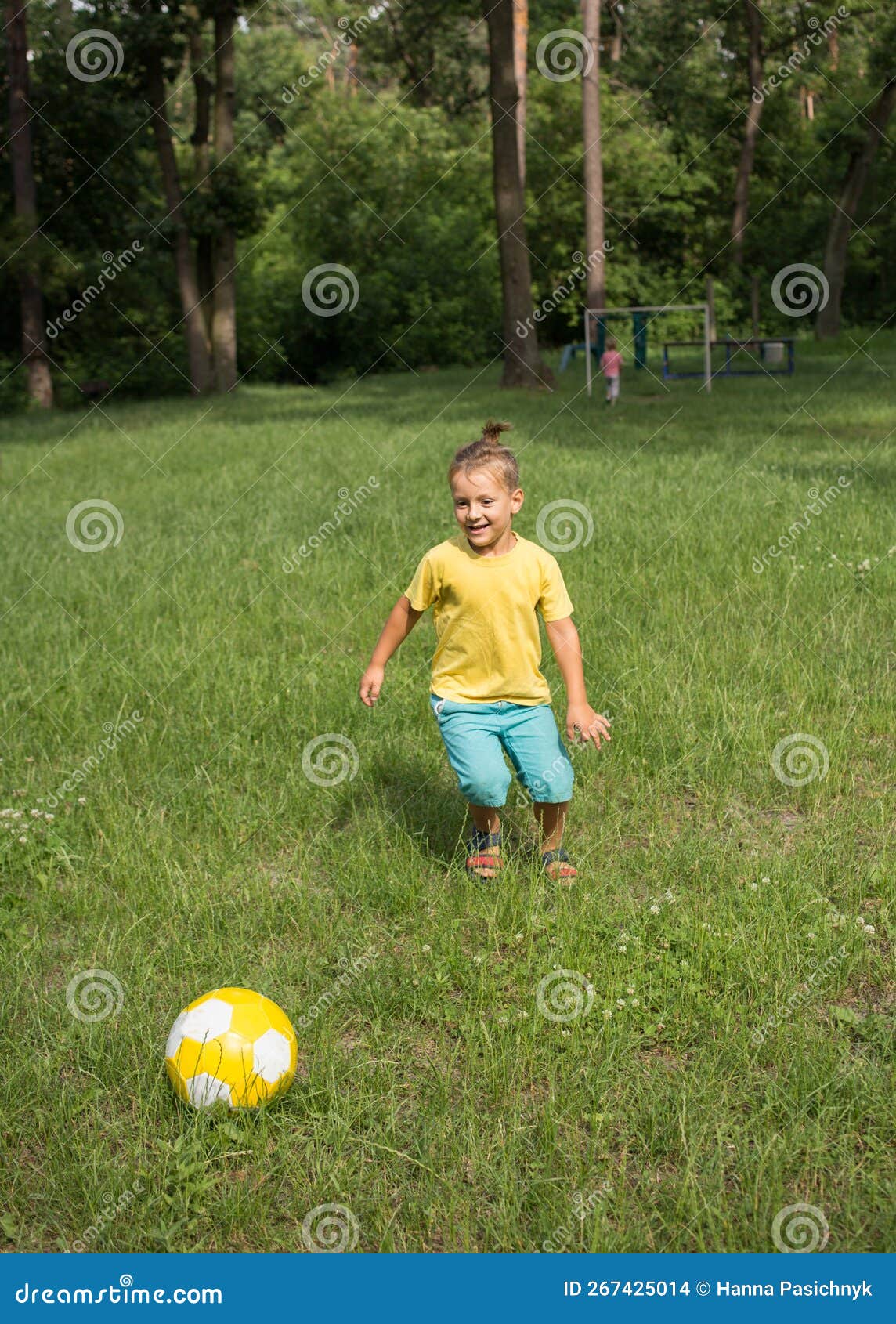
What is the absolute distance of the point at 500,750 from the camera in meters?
3.95

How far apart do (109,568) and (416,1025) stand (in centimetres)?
576

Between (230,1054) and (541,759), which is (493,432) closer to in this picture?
(541,759)

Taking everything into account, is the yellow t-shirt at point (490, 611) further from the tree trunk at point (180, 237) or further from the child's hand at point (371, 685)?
the tree trunk at point (180, 237)

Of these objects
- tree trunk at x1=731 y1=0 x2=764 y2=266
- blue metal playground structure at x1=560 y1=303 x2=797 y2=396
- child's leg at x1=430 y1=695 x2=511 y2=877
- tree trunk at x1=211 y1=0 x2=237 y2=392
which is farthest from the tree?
child's leg at x1=430 y1=695 x2=511 y2=877

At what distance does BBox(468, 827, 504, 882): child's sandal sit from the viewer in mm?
3962

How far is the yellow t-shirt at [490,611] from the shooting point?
12.8ft

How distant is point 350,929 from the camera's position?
3.72m

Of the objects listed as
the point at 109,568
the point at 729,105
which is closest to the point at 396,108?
the point at 729,105

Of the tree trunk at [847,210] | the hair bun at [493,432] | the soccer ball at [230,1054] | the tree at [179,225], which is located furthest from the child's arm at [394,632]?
the tree trunk at [847,210]

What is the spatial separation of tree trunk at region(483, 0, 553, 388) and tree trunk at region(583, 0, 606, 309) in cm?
352

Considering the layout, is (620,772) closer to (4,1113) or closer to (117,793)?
(117,793)

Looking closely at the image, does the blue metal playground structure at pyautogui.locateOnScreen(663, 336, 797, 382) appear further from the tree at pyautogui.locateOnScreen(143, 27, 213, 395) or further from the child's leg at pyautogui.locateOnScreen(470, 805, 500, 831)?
the child's leg at pyautogui.locateOnScreen(470, 805, 500, 831)

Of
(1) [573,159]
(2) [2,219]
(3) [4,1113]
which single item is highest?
(1) [573,159]

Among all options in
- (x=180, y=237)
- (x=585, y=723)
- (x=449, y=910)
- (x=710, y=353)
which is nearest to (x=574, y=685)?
(x=585, y=723)
